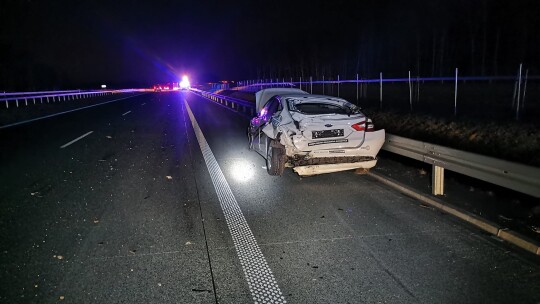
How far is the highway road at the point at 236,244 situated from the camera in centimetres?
391

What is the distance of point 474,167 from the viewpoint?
20.1 ft

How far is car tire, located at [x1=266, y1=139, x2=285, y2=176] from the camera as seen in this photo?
26.3ft

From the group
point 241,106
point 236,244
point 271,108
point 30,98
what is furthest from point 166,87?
point 236,244

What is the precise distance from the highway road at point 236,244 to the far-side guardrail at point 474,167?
2.43ft

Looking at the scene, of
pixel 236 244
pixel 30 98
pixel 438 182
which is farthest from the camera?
pixel 30 98

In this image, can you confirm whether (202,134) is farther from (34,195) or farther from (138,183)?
(34,195)

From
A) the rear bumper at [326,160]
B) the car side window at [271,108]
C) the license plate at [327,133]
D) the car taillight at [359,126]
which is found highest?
the car side window at [271,108]

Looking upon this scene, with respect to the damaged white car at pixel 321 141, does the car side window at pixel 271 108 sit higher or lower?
higher

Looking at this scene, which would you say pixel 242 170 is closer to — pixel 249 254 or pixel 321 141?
pixel 321 141

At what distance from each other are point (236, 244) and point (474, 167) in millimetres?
3549

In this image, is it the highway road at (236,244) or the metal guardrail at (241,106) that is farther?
the metal guardrail at (241,106)

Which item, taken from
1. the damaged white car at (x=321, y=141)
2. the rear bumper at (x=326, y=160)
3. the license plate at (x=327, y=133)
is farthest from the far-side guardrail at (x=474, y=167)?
the license plate at (x=327, y=133)

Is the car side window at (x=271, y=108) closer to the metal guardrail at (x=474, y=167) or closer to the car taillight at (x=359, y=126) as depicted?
the car taillight at (x=359, y=126)

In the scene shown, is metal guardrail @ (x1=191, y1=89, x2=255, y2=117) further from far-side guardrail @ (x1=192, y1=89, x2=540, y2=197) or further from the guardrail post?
the guardrail post
